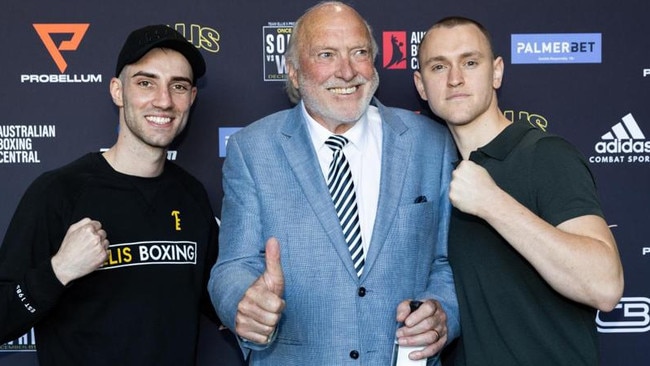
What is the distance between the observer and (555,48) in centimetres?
262

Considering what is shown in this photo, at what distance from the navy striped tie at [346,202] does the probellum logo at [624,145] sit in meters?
1.30

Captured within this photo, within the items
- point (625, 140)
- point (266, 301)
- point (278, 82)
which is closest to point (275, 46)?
point (278, 82)

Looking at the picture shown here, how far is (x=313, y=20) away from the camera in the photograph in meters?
2.03

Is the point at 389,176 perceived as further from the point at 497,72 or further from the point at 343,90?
the point at 497,72

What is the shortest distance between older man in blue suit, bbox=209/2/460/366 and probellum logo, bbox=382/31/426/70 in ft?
1.89

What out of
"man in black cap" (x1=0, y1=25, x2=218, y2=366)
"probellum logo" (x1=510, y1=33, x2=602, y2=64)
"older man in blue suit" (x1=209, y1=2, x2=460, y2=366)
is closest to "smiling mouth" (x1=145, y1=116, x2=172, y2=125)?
"man in black cap" (x1=0, y1=25, x2=218, y2=366)

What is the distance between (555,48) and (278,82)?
3.87ft

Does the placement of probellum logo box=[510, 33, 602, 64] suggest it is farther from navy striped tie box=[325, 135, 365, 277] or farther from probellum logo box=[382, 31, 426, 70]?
navy striped tie box=[325, 135, 365, 277]

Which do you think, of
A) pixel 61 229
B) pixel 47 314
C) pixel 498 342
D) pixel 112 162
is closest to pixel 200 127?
pixel 112 162

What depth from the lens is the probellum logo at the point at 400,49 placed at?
8.59ft

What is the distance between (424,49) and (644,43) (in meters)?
1.16

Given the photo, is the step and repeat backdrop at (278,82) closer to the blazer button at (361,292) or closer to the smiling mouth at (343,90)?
the smiling mouth at (343,90)

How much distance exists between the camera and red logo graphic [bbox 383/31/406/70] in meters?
2.62

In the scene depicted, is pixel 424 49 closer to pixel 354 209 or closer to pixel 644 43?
pixel 354 209
